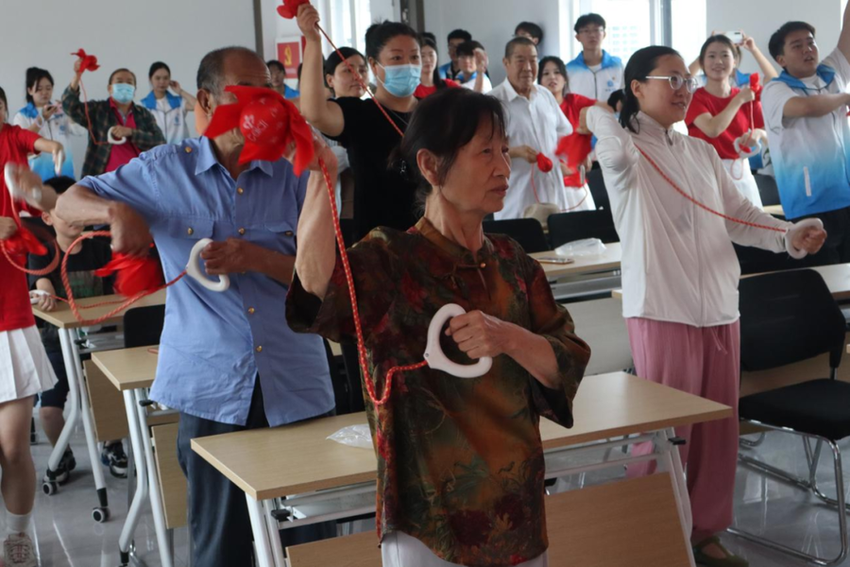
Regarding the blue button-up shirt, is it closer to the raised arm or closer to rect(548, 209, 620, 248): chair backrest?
the raised arm

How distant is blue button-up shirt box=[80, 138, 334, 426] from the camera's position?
219cm

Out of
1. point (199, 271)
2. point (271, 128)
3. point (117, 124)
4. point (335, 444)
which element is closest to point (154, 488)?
point (335, 444)

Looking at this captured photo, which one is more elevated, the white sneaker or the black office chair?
Result: the black office chair

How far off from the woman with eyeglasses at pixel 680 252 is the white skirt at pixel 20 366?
1908 millimetres

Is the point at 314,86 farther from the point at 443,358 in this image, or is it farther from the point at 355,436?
the point at 443,358

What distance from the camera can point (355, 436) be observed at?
225cm

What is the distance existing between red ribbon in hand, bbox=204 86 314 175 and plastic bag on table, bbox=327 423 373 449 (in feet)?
3.30

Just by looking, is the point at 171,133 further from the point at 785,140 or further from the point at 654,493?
the point at 654,493

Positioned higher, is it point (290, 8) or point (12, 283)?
point (290, 8)

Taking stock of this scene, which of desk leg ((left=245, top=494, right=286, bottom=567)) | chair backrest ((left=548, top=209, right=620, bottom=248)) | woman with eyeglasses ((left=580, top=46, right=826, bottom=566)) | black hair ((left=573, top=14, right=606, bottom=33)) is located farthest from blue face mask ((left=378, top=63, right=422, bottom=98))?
black hair ((left=573, top=14, right=606, bottom=33))

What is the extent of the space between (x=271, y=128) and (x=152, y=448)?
6.07 feet

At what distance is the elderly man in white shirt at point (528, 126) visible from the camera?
Result: 5.66 m

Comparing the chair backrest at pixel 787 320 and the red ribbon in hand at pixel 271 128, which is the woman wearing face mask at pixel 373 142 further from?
the red ribbon in hand at pixel 271 128

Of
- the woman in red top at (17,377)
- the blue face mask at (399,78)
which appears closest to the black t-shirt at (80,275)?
the woman in red top at (17,377)
